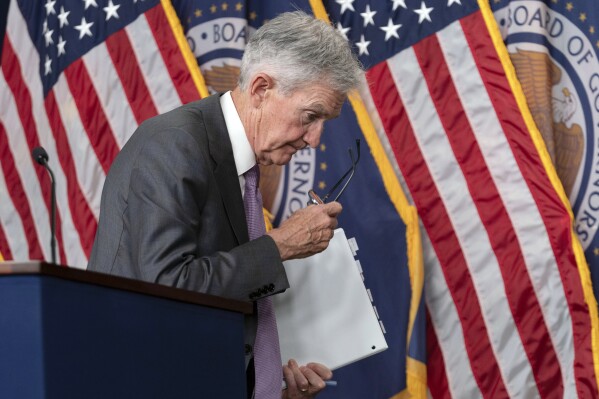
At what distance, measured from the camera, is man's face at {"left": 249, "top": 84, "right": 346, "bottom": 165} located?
7.32 ft

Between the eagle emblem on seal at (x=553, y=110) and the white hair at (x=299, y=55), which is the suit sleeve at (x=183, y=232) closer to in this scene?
the white hair at (x=299, y=55)

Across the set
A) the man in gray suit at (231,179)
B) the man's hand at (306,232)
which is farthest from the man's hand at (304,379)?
the man's hand at (306,232)

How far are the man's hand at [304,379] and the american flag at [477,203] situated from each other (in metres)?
1.66

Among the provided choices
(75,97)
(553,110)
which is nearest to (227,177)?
(553,110)

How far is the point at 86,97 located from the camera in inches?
165

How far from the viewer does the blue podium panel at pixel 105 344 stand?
1.13 m

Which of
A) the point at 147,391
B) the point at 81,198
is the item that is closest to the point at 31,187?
the point at 81,198

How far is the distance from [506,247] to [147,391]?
2.69 m

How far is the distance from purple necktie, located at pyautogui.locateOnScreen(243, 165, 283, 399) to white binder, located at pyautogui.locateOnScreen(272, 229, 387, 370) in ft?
0.63

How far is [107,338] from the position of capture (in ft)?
4.08

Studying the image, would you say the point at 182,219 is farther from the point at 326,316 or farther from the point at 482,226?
the point at 482,226

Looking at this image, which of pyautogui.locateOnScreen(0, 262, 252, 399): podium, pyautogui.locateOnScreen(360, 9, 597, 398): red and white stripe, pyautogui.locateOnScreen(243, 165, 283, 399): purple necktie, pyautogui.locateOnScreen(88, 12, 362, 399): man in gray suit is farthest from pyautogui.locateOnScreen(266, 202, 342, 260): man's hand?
pyautogui.locateOnScreen(360, 9, 597, 398): red and white stripe

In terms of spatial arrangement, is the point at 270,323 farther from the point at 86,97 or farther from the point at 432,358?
the point at 86,97

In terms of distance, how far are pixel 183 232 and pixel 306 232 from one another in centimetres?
28
